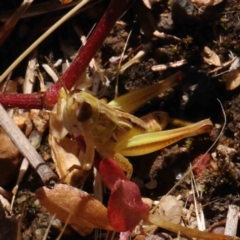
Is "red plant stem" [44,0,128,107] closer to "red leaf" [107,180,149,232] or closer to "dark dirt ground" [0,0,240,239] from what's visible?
"dark dirt ground" [0,0,240,239]

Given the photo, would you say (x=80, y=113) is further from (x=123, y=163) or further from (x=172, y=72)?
(x=172, y=72)

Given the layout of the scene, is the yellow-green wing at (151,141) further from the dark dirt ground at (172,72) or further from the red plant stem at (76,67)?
the red plant stem at (76,67)

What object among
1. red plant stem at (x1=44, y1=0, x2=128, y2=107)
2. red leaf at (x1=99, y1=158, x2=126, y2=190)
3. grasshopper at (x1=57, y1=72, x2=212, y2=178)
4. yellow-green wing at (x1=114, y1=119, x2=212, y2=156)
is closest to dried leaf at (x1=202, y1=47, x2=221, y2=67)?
grasshopper at (x1=57, y1=72, x2=212, y2=178)

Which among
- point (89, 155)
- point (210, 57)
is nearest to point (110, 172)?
point (89, 155)

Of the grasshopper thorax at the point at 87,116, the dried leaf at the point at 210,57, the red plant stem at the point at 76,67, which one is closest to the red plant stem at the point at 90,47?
the red plant stem at the point at 76,67

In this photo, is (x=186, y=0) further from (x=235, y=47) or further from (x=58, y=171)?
(x=58, y=171)

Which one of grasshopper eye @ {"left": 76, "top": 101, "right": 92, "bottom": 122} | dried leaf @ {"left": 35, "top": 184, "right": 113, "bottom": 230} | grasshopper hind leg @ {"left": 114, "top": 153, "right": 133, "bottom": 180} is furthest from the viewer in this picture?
grasshopper hind leg @ {"left": 114, "top": 153, "right": 133, "bottom": 180}

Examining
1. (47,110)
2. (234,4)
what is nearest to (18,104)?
(47,110)
